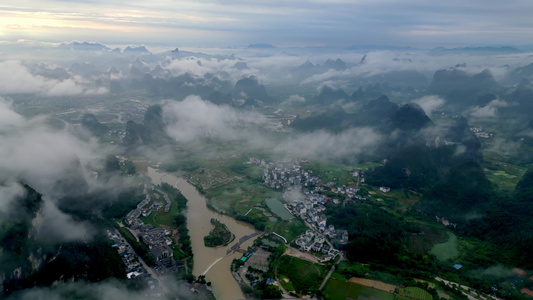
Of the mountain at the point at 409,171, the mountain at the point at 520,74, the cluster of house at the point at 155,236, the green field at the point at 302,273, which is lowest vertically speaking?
the cluster of house at the point at 155,236

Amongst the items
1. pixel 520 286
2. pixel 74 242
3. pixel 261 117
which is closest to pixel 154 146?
pixel 261 117

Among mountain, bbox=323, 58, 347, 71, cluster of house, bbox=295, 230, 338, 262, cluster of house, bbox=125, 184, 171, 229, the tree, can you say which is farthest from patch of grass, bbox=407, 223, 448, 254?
mountain, bbox=323, 58, 347, 71

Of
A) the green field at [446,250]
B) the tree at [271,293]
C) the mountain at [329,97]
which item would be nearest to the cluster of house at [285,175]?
the green field at [446,250]

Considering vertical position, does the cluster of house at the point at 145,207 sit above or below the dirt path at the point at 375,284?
below

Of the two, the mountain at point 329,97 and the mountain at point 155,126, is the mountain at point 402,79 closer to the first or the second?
the mountain at point 329,97

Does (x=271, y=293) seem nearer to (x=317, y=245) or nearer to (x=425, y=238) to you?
(x=317, y=245)
